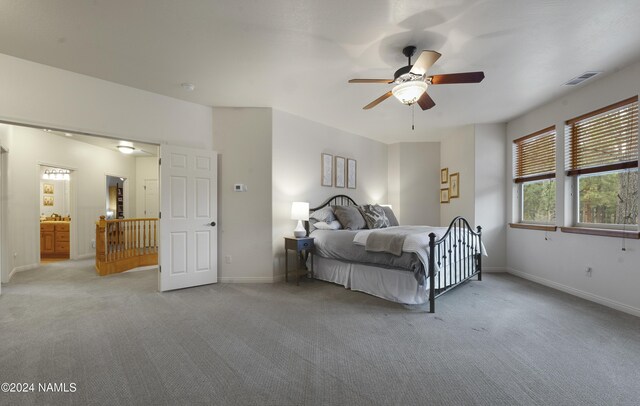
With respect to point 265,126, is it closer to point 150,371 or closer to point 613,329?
point 150,371

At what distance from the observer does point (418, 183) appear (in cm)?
633

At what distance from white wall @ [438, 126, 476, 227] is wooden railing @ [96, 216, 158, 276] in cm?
602

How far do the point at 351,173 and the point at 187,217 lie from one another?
3.15 m

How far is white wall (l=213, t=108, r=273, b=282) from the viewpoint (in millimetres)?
4289

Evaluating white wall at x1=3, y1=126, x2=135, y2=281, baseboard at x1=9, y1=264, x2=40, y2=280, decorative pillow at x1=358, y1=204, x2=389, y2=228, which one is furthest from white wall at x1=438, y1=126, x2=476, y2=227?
baseboard at x1=9, y1=264, x2=40, y2=280

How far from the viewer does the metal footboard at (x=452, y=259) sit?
121 inches

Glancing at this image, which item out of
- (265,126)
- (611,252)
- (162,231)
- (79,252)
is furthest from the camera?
(79,252)

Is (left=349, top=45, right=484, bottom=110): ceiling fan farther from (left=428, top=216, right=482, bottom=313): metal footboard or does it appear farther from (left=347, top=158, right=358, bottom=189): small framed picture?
(left=347, top=158, right=358, bottom=189): small framed picture

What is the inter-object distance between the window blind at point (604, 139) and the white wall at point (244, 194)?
13.7ft

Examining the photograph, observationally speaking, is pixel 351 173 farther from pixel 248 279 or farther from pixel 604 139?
pixel 604 139

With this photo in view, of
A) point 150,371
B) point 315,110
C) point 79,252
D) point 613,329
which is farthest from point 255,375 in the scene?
point 79,252

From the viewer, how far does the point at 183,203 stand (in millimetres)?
3982

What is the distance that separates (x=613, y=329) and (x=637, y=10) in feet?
8.92

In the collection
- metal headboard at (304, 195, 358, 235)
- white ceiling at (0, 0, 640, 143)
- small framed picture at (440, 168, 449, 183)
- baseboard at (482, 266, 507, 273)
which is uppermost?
white ceiling at (0, 0, 640, 143)
